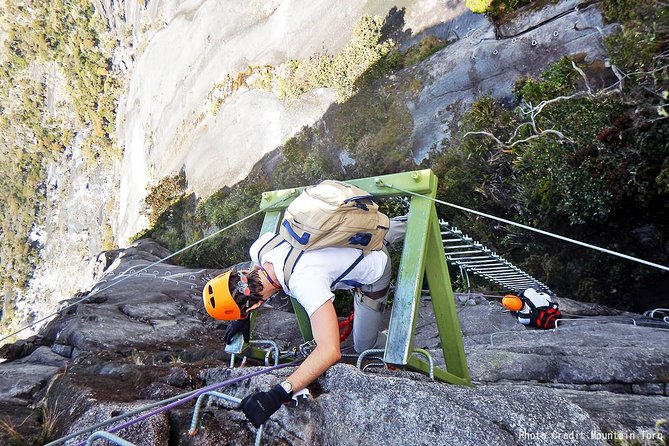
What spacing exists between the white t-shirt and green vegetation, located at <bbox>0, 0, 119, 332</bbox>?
34.0 metres

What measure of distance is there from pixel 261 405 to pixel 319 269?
3.86ft

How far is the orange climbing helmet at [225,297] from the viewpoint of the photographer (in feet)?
12.1

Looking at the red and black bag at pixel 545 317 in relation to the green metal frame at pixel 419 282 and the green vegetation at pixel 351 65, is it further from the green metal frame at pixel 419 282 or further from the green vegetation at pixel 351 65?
the green vegetation at pixel 351 65

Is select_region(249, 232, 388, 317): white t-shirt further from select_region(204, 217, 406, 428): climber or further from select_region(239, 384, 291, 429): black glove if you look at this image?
select_region(239, 384, 291, 429): black glove

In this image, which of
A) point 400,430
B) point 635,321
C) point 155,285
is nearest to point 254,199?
point 155,285

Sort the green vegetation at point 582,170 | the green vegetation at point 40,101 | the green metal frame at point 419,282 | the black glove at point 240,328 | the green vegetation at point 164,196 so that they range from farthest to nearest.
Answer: the green vegetation at point 40,101
the green vegetation at point 164,196
the green vegetation at point 582,170
the black glove at point 240,328
the green metal frame at point 419,282

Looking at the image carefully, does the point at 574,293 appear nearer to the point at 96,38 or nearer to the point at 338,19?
the point at 338,19

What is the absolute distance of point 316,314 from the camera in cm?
329

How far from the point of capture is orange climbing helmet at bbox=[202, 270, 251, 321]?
370cm

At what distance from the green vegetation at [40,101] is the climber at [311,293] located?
33827mm

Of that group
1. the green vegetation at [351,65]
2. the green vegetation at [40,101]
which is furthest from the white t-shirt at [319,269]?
the green vegetation at [40,101]

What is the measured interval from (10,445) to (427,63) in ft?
40.1

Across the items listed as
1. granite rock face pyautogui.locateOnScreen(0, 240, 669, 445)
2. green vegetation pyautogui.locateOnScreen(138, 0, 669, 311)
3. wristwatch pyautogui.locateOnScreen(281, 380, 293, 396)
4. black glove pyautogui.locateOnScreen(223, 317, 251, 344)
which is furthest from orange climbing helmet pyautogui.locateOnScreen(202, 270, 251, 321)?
green vegetation pyautogui.locateOnScreen(138, 0, 669, 311)

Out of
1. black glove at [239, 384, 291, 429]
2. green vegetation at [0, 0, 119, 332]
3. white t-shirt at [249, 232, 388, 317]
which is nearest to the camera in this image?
black glove at [239, 384, 291, 429]
